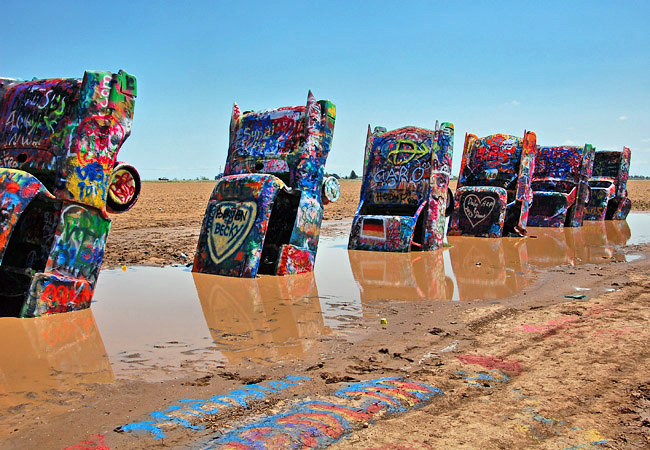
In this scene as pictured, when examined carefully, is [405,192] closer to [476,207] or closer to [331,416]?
[476,207]

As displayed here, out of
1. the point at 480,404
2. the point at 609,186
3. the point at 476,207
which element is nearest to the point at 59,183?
the point at 480,404

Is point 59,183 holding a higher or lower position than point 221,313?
higher

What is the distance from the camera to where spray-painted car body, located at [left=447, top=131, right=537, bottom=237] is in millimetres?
13484

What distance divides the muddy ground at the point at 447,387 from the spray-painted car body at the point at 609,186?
13705 mm

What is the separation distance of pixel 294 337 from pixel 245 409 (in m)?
1.66

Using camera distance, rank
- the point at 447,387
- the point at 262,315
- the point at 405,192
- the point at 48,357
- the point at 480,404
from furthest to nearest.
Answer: the point at 405,192, the point at 262,315, the point at 48,357, the point at 447,387, the point at 480,404

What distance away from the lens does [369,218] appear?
11.0 m

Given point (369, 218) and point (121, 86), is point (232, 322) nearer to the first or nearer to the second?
point (121, 86)

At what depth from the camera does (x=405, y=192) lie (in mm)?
11242

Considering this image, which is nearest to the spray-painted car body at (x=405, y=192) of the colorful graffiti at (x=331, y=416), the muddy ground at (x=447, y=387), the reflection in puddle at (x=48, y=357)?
the muddy ground at (x=447, y=387)

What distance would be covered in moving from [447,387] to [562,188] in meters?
14.6

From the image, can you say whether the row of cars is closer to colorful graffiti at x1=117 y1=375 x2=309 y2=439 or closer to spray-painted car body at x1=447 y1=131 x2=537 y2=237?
spray-painted car body at x1=447 y1=131 x2=537 y2=237

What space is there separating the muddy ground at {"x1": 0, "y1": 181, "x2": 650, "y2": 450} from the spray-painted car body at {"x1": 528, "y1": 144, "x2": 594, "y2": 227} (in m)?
10.7

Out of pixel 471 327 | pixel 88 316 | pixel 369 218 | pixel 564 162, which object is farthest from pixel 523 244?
pixel 88 316
